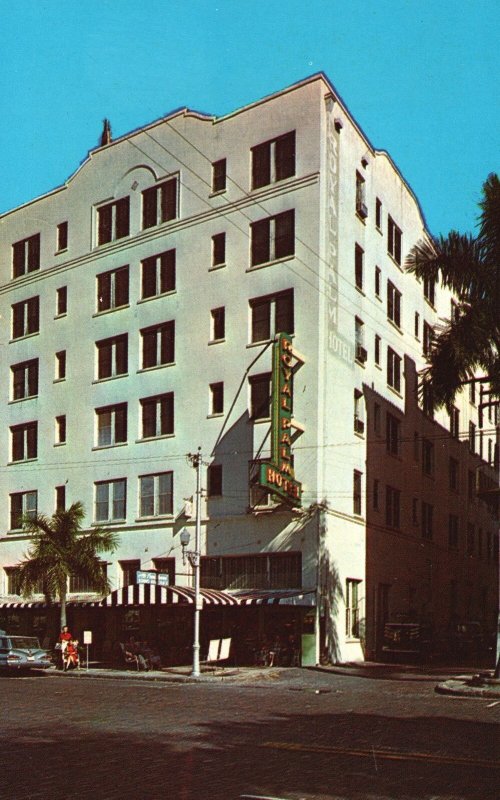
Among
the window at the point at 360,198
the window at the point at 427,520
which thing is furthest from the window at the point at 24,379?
the window at the point at 427,520

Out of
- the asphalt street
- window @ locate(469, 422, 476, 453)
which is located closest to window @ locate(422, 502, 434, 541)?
window @ locate(469, 422, 476, 453)

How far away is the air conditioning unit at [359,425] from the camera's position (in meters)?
44.4

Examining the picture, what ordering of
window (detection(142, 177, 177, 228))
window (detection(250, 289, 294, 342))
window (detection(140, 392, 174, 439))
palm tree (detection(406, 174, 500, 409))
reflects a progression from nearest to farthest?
palm tree (detection(406, 174, 500, 409)) < window (detection(250, 289, 294, 342)) < window (detection(140, 392, 174, 439)) < window (detection(142, 177, 177, 228))

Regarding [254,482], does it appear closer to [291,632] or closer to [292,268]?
[291,632]

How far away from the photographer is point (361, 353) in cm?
4541

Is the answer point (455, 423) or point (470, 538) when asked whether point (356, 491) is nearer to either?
point (455, 423)

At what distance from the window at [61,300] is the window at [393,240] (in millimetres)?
17346

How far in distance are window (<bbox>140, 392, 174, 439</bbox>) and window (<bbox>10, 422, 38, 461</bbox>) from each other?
8334 millimetres

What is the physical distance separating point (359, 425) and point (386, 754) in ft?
104

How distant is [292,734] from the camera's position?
15906 mm

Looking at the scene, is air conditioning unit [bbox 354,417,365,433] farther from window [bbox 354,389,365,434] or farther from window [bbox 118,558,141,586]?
window [bbox 118,558,141,586]

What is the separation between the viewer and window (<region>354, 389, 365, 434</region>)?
44609 mm

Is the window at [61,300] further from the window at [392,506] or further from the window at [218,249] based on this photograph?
the window at [392,506]

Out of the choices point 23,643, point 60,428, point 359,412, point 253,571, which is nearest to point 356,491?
point 359,412
